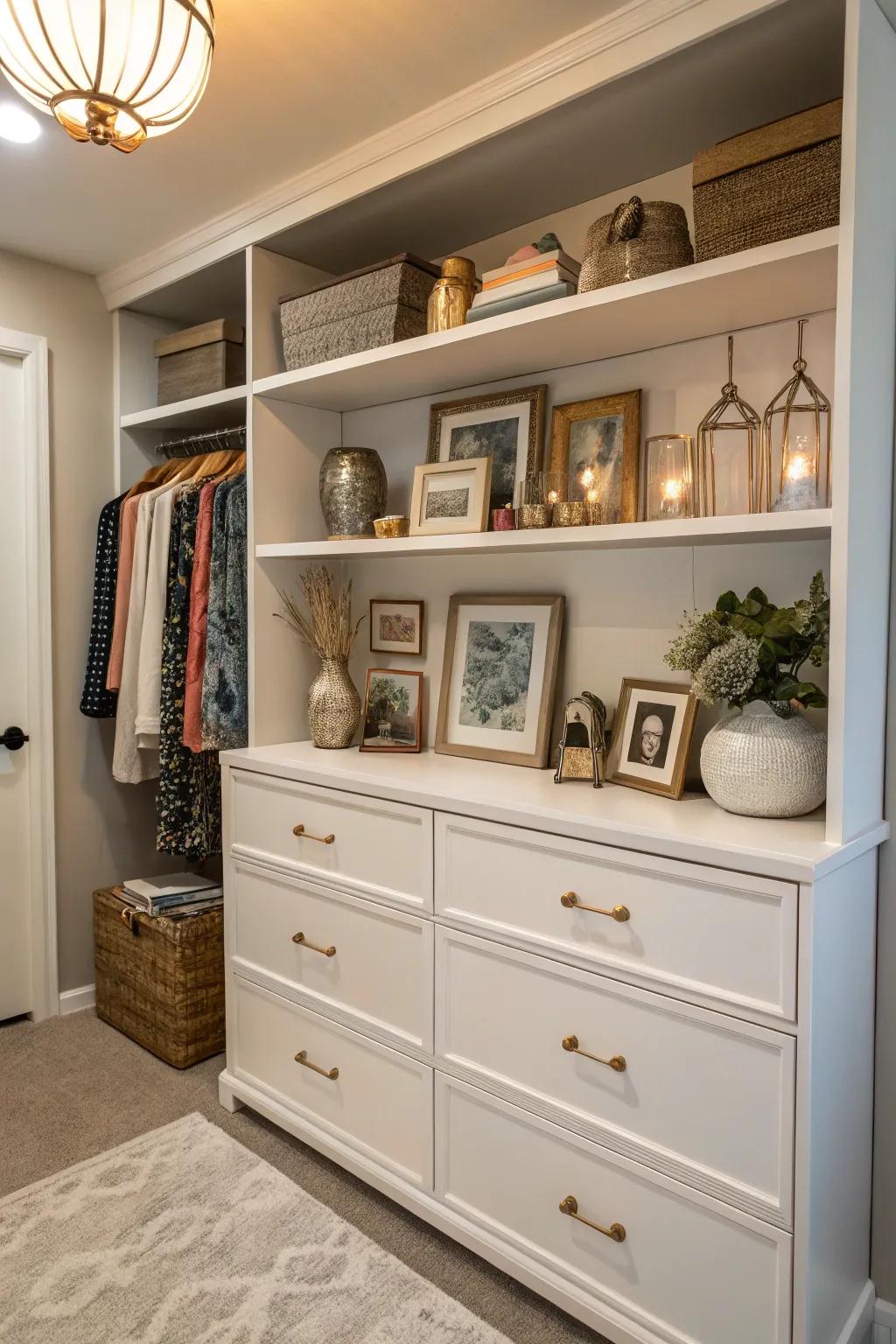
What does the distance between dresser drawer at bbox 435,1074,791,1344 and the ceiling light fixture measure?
Answer: 187 cm

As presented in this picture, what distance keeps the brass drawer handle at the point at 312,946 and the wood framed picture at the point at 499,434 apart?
116 cm

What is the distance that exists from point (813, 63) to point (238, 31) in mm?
1059

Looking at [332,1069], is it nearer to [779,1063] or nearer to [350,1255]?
[350,1255]

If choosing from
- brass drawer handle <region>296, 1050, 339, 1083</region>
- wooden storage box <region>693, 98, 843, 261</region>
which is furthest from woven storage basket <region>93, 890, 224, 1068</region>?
wooden storage box <region>693, 98, 843, 261</region>

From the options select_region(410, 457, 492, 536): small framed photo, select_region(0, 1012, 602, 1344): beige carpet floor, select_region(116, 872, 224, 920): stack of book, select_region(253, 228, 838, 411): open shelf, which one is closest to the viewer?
select_region(253, 228, 838, 411): open shelf

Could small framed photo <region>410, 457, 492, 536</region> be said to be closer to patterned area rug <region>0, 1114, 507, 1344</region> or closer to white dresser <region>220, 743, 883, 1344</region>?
white dresser <region>220, 743, 883, 1344</region>

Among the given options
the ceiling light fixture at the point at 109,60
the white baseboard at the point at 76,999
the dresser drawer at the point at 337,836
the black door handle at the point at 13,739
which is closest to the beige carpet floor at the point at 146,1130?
the white baseboard at the point at 76,999

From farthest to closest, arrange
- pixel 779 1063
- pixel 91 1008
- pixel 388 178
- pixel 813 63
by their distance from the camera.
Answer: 1. pixel 91 1008
2. pixel 388 178
3. pixel 813 63
4. pixel 779 1063

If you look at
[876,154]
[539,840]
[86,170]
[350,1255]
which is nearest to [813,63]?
[876,154]

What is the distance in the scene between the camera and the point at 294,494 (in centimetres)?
259

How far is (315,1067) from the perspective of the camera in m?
2.21

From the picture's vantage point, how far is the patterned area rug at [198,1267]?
67.5 inches

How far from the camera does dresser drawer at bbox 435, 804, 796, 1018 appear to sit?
1418 mm

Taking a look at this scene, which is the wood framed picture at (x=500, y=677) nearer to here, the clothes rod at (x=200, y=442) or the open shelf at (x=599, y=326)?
A: the open shelf at (x=599, y=326)
